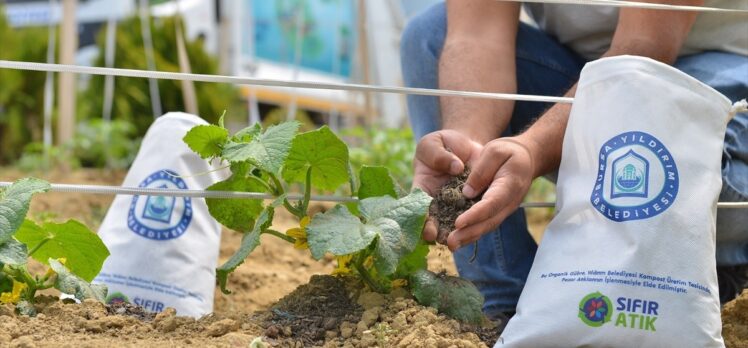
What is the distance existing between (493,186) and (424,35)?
2.45 ft

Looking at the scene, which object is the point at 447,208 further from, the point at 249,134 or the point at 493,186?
the point at 249,134

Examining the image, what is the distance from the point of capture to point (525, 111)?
204 centimetres

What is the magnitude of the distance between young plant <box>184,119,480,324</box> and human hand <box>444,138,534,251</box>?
0.07 m

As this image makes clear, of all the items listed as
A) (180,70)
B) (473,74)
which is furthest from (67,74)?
(473,74)

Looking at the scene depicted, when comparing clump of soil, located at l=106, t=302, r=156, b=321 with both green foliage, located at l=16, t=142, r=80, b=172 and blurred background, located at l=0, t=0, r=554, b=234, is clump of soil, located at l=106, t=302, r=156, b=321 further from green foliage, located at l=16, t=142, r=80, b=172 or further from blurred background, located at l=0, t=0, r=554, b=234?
green foliage, located at l=16, t=142, r=80, b=172

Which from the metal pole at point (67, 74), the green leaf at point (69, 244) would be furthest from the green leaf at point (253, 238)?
the metal pole at point (67, 74)

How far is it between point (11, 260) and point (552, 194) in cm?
287

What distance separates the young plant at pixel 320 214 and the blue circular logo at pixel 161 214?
11.6 inches

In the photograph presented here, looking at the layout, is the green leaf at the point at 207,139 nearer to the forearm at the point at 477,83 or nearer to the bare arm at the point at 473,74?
the bare arm at the point at 473,74

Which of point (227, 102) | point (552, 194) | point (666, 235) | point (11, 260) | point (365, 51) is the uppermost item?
point (227, 102)

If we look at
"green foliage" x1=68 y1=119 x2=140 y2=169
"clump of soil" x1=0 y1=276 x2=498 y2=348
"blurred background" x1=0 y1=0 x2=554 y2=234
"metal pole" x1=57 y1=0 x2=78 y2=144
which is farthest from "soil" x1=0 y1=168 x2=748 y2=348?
"green foliage" x1=68 y1=119 x2=140 y2=169

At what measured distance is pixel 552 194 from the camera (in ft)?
12.8

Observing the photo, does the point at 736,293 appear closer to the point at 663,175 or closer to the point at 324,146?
the point at 663,175

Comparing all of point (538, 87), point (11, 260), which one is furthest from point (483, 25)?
point (11, 260)
